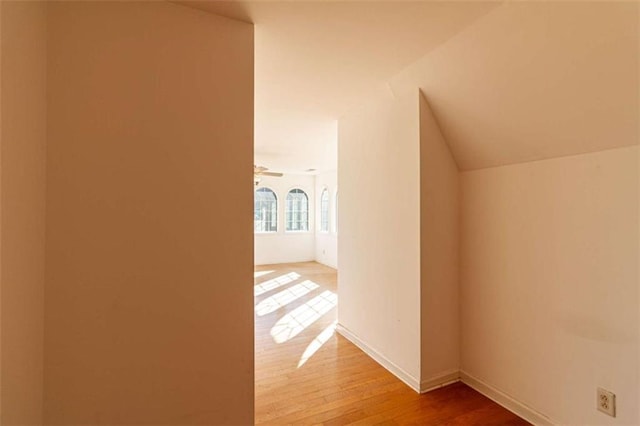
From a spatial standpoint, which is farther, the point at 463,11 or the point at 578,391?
the point at 578,391

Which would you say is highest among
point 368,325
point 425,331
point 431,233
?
point 431,233

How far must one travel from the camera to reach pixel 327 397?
2.15m

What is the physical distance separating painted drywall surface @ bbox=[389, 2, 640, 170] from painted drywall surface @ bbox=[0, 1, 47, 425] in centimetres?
199

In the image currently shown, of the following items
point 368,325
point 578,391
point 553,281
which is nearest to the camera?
point 578,391

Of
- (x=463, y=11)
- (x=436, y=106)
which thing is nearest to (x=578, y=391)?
(x=436, y=106)

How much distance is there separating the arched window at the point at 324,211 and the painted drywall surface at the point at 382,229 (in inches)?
181

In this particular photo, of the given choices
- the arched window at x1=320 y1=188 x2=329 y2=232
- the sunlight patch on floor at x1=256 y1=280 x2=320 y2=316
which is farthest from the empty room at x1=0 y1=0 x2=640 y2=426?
the arched window at x1=320 y1=188 x2=329 y2=232

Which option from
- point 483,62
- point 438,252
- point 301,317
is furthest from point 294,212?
point 483,62

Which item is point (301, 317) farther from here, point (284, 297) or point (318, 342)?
point (284, 297)

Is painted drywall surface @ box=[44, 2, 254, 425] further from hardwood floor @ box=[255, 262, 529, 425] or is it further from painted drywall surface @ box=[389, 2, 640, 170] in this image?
painted drywall surface @ box=[389, 2, 640, 170]

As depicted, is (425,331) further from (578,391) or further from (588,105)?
(588,105)

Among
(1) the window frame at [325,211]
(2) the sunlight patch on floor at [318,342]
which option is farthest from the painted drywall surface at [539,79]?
(1) the window frame at [325,211]

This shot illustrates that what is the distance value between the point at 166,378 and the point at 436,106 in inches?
92.2

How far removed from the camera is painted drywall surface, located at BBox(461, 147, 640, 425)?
154 cm
